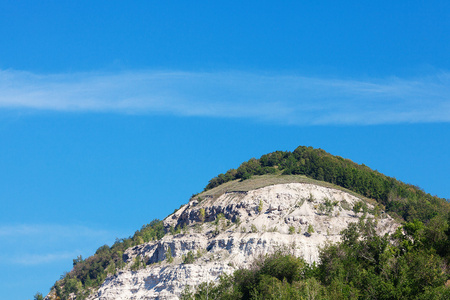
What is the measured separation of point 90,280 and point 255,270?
70357mm

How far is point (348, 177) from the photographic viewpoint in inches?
6619

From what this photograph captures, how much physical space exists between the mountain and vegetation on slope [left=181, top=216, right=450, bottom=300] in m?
4.49

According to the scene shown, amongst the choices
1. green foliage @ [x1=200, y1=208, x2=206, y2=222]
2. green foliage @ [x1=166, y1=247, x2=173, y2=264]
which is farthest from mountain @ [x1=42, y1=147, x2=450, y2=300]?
green foliage @ [x1=200, y1=208, x2=206, y2=222]

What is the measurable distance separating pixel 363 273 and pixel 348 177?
8102 centimetres

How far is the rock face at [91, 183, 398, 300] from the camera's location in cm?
13112

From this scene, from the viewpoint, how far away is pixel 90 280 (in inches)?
6535

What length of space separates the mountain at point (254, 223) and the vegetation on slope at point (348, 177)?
0.24 metres

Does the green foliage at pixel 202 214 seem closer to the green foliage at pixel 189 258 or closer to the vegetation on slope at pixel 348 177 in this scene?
the green foliage at pixel 189 258

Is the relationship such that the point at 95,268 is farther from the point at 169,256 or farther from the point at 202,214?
the point at 169,256

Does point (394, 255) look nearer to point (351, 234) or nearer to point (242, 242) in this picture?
point (351, 234)

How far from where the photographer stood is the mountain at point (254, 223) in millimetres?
132125

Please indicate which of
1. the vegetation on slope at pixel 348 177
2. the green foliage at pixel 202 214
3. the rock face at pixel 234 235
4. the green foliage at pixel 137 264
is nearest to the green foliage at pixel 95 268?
the green foliage at pixel 137 264

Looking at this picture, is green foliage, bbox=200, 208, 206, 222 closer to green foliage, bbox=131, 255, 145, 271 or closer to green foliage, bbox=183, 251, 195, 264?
green foliage, bbox=131, 255, 145, 271

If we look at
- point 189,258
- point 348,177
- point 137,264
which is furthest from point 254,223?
point 348,177
